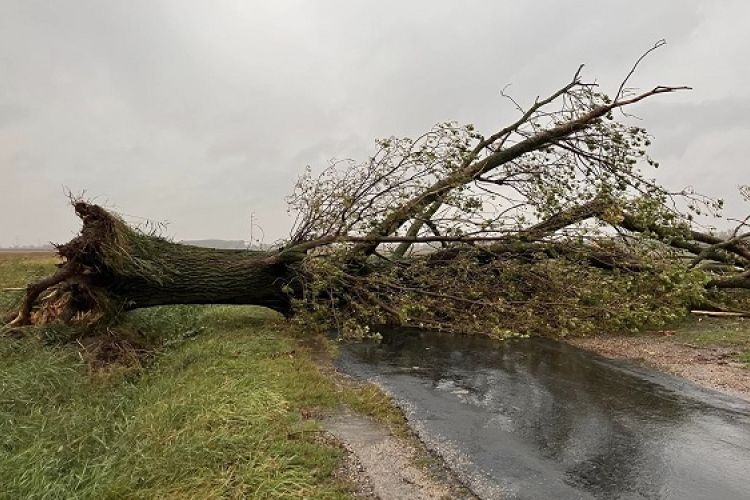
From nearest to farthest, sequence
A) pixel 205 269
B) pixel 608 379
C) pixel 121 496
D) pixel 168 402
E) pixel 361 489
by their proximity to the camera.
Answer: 1. pixel 121 496
2. pixel 361 489
3. pixel 168 402
4. pixel 608 379
5. pixel 205 269

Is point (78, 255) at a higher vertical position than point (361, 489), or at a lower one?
higher

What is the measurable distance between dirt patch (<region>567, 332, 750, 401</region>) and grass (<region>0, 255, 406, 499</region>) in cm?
407

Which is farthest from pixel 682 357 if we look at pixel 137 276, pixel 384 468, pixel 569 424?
pixel 137 276

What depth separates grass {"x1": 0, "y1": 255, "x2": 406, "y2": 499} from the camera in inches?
135

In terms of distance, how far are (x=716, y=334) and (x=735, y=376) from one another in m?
2.84

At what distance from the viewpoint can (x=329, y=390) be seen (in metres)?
5.86

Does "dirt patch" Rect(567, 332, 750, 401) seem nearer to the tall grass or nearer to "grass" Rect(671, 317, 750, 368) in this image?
"grass" Rect(671, 317, 750, 368)

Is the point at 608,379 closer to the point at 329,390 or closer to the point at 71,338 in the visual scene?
the point at 329,390

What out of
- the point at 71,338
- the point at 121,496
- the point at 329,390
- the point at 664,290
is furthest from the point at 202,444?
the point at 664,290

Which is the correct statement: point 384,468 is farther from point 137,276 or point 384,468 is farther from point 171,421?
point 137,276

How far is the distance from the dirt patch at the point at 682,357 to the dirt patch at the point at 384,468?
4.04m

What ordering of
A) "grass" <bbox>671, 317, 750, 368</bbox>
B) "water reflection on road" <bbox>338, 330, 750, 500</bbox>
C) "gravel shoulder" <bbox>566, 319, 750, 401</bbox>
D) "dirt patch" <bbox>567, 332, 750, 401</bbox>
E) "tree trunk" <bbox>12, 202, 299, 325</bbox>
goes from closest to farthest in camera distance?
"water reflection on road" <bbox>338, 330, 750, 500</bbox> → "dirt patch" <bbox>567, 332, 750, 401</bbox> → "gravel shoulder" <bbox>566, 319, 750, 401</bbox> → "tree trunk" <bbox>12, 202, 299, 325</bbox> → "grass" <bbox>671, 317, 750, 368</bbox>

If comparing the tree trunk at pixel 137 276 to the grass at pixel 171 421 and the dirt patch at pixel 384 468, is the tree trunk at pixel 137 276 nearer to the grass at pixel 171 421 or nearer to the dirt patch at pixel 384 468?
the grass at pixel 171 421

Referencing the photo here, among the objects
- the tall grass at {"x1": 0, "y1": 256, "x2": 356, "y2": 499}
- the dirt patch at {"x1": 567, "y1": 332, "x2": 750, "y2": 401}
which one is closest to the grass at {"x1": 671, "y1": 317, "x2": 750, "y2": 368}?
the dirt patch at {"x1": 567, "y1": 332, "x2": 750, "y2": 401}
